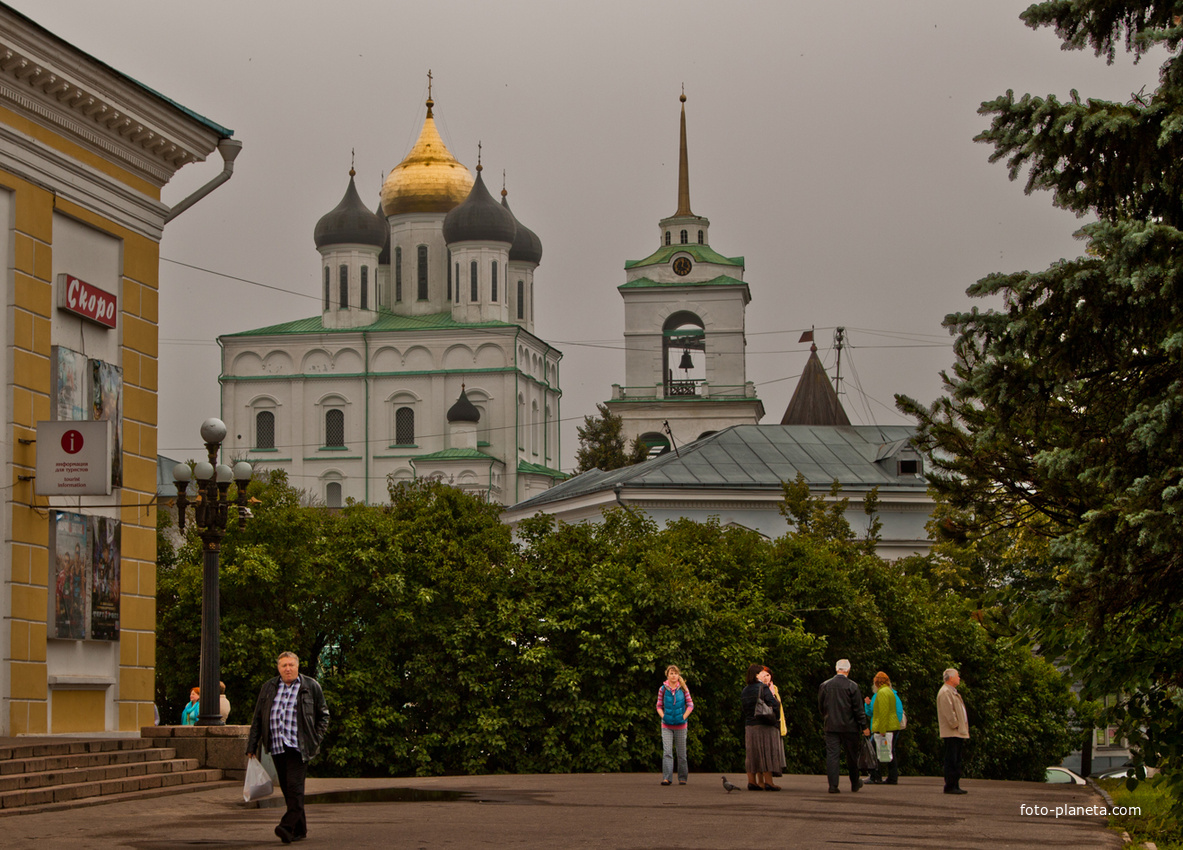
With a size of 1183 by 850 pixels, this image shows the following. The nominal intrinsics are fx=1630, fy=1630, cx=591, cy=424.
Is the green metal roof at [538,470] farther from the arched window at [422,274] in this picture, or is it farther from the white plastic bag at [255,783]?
the white plastic bag at [255,783]

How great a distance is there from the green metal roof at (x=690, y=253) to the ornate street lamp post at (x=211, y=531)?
73284 mm

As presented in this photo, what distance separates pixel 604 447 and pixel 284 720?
221ft

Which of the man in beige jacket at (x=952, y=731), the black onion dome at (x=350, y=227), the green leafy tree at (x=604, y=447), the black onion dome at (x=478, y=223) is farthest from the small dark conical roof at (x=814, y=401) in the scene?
the man in beige jacket at (x=952, y=731)

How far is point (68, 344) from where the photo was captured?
59.6 feet

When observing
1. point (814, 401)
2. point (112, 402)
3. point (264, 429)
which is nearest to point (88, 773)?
point (112, 402)

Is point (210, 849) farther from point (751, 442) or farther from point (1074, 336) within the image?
point (751, 442)

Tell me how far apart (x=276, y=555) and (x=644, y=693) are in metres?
6.96

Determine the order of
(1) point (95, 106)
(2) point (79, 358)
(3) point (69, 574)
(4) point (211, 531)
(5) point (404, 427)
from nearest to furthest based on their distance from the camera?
1. (4) point (211, 531)
2. (3) point (69, 574)
3. (1) point (95, 106)
4. (2) point (79, 358)
5. (5) point (404, 427)

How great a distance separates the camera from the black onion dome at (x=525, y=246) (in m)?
94.4

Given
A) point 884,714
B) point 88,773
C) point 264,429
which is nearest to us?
point 88,773

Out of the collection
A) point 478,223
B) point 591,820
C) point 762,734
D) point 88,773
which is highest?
point 478,223

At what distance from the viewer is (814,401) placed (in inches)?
2975

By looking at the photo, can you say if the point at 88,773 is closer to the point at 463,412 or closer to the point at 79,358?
the point at 79,358

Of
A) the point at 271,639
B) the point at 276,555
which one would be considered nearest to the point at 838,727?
the point at 271,639
